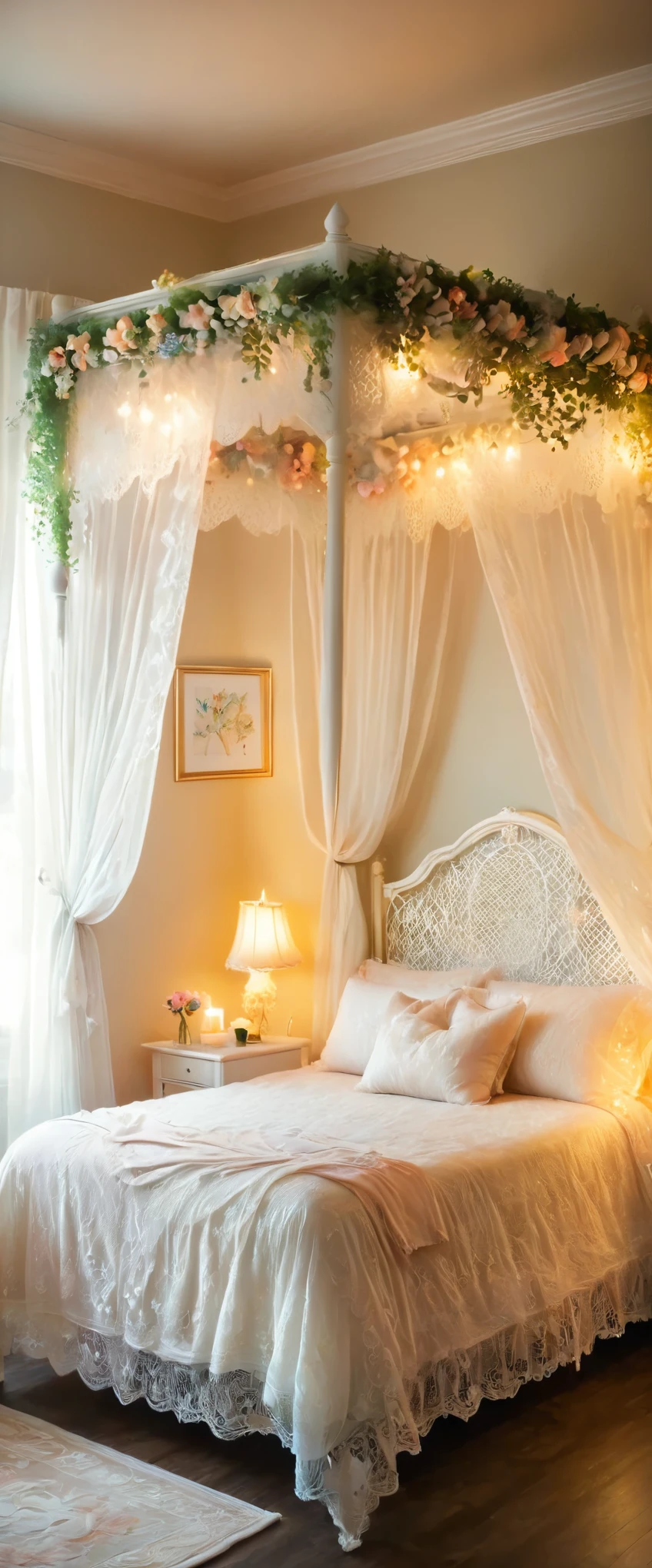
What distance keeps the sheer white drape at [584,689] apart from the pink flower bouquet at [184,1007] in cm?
181

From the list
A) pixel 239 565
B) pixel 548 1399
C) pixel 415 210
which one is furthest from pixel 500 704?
pixel 548 1399

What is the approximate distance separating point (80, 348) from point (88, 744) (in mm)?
1213

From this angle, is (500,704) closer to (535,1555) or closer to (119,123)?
(119,123)

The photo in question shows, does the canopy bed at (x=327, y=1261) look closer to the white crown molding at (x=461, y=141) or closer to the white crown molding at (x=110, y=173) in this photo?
the white crown molding at (x=461, y=141)

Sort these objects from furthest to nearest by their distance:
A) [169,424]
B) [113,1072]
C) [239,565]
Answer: [239,565] → [113,1072] → [169,424]

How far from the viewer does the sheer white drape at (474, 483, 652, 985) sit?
4238mm

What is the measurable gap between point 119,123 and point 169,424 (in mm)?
1493

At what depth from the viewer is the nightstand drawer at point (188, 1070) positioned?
5344 mm

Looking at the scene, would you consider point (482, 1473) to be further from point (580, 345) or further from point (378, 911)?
point (580, 345)

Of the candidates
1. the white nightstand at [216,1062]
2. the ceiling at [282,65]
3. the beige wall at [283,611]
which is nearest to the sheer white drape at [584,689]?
the beige wall at [283,611]

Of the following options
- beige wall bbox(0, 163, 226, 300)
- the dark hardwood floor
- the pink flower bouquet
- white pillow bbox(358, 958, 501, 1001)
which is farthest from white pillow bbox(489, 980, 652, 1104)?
beige wall bbox(0, 163, 226, 300)

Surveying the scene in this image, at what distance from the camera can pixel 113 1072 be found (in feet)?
18.2

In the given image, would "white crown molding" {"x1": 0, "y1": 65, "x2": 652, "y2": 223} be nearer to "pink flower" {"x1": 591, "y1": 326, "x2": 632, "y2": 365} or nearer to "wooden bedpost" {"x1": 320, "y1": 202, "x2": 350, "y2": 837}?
"pink flower" {"x1": 591, "y1": 326, "x2": 632, "y2": 365}

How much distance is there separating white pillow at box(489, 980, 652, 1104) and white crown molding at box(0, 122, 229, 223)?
11.0 ft
